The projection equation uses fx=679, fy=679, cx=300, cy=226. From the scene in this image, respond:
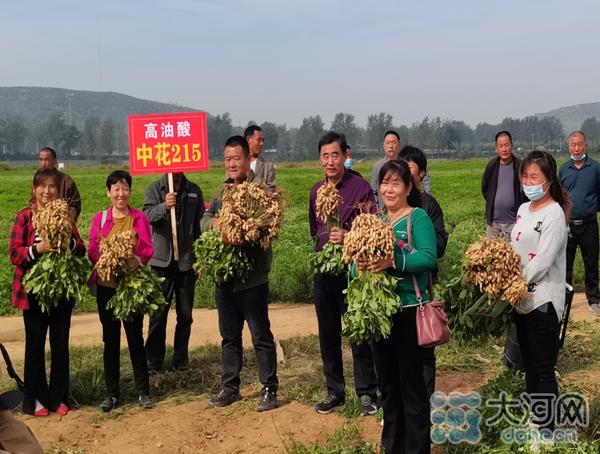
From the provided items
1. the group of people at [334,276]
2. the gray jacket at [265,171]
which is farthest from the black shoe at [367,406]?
the gray jacket at [265,171]

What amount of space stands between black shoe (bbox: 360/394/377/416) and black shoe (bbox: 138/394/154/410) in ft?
6.00

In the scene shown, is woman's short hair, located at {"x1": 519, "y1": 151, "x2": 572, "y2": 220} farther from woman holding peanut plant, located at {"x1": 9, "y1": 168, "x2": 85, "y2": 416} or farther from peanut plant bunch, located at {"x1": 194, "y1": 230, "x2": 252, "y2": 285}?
woman holding peanut plant, located at {"x1": 9, "y1": 168, "x2": 85, "y2": 416}

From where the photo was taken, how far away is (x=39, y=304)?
547 cm

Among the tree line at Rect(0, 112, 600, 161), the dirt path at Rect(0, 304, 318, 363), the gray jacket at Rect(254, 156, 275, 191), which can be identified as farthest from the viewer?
the tree line at Rect(0, 112, 600, 161)

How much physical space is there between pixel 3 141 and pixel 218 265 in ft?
582

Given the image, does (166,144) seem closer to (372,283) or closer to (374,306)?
(372,283)

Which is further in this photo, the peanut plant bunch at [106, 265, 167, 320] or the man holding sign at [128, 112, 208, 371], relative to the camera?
the man holding sign at [128, 112, 208, 371]

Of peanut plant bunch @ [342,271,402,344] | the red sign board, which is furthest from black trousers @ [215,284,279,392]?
the red sign board

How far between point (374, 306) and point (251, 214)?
1602 mm

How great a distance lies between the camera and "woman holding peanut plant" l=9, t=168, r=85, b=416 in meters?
5.44

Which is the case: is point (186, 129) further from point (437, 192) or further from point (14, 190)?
point (14, 190)

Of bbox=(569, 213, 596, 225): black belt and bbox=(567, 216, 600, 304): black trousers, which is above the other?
bbox=(569, 213, 596, 225): black belt

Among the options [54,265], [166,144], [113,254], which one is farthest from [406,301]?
[166,144]

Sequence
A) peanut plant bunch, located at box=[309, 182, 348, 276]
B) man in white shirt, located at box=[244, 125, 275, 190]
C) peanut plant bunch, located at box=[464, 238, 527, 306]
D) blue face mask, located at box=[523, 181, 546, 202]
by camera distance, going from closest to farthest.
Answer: peanut plant bunch, located at box=[464, 238, 527, 306], blue face mask, located at box=[523, 181, 546, 202], peanut plant bunch, located at box=[309, 182, 348, 276], man in white shirt, located at box=[244, 125, 275, 190]
